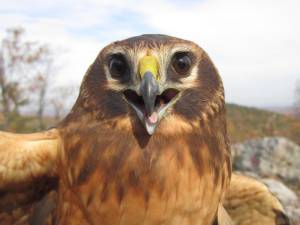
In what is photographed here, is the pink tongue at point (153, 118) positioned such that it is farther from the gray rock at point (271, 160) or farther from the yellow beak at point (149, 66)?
the gray rock at point (271, 160)

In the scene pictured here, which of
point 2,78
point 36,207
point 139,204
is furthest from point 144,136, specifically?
point 2,78

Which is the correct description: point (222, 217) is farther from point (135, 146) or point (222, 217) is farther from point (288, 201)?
point (288, 201)

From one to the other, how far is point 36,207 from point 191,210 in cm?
124

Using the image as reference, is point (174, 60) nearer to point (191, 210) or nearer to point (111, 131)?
point (111, 131)

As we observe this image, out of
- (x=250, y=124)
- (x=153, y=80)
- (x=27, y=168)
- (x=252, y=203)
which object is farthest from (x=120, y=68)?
(x=250, y=124)

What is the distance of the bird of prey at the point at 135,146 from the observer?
10.3 feet

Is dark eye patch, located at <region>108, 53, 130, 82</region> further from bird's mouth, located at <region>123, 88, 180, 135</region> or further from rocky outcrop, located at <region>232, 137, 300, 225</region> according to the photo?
rocky outcrop, located at <region>232, 137, 300, 225</region>

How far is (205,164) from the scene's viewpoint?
3.30 meters

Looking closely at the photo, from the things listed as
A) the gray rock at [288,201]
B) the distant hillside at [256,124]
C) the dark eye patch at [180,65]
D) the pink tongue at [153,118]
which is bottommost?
the distant hillside at [256,124]

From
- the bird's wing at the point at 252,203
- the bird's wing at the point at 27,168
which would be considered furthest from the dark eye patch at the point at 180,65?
the bird's wing at the point at 252,203

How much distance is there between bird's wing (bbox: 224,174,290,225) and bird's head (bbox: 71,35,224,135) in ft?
4.69

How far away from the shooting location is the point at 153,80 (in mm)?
3006

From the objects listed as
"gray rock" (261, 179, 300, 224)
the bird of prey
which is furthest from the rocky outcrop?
the bird of prey

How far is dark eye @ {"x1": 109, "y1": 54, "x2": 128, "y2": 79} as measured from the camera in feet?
10.7
